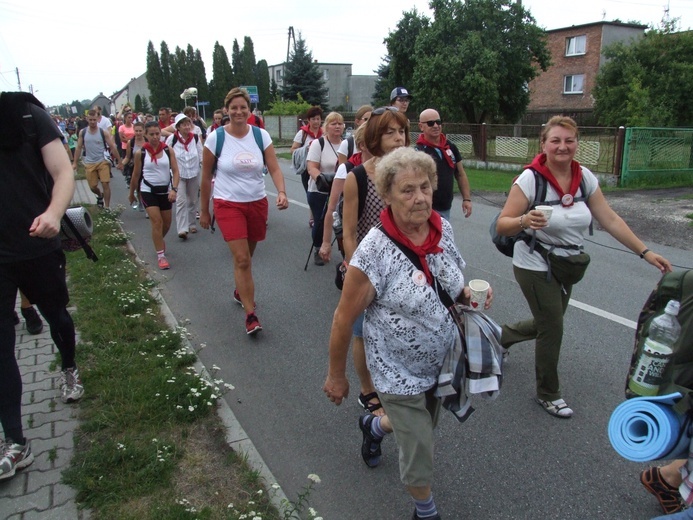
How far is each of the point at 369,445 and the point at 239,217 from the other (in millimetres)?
2592

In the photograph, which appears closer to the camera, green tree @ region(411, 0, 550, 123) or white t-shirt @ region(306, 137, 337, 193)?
white t-shirt @ region(306, 137, 337, 193)

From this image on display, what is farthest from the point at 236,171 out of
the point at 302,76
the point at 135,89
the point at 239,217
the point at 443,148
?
the point at 135,89

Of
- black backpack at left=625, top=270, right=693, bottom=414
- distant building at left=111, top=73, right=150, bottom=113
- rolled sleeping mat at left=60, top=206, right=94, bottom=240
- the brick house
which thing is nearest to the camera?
black backpack at left=625, top=270, right=693, bottom=414

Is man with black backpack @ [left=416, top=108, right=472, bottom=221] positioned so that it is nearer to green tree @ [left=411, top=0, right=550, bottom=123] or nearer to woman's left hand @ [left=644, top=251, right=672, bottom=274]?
woman's left hand @ [left=644, top=251, right=672, bottom=274]

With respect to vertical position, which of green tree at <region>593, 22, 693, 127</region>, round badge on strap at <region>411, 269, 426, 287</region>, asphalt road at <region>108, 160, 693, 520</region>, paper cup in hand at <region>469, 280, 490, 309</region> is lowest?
asphalt road at <region>108, 160, 693, 520</region>

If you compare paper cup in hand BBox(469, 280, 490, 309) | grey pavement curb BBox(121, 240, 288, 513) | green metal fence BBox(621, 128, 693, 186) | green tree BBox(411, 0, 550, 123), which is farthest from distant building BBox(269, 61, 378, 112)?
paper cup in hand BBox(469, 280, 490, 309)

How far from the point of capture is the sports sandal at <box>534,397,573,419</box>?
142 inches

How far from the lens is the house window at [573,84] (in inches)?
1436

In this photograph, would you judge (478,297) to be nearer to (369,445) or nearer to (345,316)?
(345,316)

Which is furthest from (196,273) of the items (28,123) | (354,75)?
(354,75)

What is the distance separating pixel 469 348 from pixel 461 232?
22.1 ft

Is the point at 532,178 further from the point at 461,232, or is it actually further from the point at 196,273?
the point at 461,232

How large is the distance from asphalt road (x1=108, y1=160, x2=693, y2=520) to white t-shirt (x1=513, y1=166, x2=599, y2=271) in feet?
3.39

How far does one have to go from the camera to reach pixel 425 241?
2.52 m
